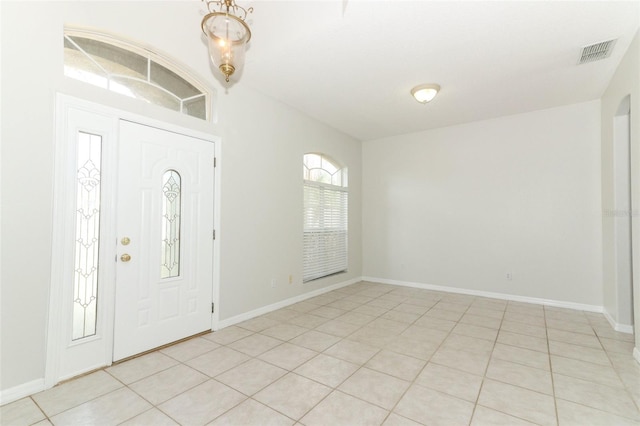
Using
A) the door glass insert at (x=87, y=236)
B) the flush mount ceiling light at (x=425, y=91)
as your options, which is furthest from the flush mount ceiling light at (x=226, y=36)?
the flush mount ceiling light at (x=425, y=91)

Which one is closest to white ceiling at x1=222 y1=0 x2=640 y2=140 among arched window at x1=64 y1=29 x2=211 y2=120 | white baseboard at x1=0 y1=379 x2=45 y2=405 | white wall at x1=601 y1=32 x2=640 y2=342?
white wall at x1=601 y1=32 x2=640 y2=342

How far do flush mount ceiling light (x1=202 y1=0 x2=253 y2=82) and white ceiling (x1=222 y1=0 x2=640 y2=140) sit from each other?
0.82m

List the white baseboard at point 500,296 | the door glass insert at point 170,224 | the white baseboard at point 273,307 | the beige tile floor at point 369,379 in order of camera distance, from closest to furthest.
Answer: the beige tile floor at point 369,379, the door glass insert at point 170,224, the white baseboard at point 273,307, the white baseboard at point 500,296

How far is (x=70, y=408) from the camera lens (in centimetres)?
197

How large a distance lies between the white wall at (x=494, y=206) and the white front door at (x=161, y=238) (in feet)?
12.2

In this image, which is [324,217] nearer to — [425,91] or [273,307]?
[273,307]

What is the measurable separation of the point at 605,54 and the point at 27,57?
514 centimetres

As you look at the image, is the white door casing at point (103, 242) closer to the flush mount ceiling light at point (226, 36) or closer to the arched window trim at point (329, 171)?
the flush mount ceiling light at point (226, 36)

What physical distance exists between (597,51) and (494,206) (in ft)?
8.09

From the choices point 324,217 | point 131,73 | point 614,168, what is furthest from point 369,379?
point 614,168

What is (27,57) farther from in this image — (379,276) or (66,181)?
(379,276)

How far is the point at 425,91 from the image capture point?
3680 mm

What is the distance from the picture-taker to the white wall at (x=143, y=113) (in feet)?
6.70

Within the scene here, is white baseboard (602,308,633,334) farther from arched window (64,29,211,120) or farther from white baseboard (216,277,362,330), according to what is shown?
arched window (64,29,211,120)
